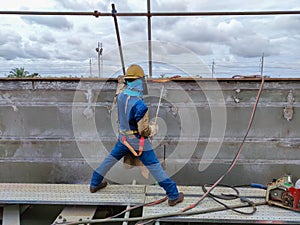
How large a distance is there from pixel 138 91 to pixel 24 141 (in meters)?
1.72

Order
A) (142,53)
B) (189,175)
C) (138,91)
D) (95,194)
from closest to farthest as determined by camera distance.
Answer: (138,91) < (95,194) < (142,53) < (189,175)

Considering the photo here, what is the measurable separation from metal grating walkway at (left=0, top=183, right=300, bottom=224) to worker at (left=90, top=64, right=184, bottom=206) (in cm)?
24

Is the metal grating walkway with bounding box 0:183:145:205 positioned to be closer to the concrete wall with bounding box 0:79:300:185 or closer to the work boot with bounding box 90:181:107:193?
the work boot with bounding box 90:181:107:193

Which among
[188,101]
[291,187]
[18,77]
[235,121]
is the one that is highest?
[18,77]

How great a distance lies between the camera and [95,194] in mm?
3271

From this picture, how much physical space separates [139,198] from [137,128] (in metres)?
0.78

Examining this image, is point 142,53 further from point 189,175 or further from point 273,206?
point 273,206

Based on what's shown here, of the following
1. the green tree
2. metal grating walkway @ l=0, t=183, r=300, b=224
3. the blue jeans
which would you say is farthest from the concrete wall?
the blue jeans

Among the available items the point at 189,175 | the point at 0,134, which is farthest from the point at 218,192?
the point at 0,134

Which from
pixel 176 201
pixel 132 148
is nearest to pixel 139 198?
pixel 176 201

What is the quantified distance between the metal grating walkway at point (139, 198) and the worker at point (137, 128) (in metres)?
0.24

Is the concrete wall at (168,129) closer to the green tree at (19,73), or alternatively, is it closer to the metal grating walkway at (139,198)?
the green tree at (19,73)

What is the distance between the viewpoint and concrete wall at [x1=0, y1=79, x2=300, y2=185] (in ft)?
11.7

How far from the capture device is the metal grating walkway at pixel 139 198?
2826 millimetres
